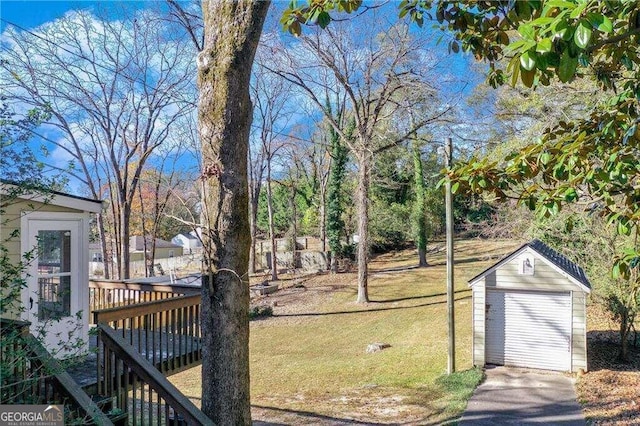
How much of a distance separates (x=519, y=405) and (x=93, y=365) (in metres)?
6.14

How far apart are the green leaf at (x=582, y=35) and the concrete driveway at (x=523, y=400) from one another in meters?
5.85

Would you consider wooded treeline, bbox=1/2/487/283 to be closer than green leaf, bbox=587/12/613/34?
No

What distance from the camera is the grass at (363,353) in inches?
273

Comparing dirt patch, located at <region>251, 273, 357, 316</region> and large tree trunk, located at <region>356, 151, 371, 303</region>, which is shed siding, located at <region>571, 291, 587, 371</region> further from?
dirt patch, located at <region>251, 273, 357, 316</region>

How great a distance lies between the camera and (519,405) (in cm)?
651

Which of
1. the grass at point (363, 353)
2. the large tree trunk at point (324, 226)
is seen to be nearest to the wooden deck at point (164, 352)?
the grass at point (363, 353)

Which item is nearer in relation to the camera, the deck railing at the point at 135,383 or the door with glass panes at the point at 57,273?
the deck railing at the point at 135,383

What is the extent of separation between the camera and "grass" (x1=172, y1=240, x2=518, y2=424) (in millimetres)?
6930

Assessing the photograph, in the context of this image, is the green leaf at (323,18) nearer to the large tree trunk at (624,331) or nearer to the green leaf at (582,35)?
the green leaf at (582,35)

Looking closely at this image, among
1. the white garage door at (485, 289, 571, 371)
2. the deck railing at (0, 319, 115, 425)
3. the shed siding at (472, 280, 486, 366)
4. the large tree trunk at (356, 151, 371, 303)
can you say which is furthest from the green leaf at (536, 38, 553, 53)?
the large tree trunk at (356, 151, 371, 303)

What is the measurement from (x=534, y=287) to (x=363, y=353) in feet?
14.9

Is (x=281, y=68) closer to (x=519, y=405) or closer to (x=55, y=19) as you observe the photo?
(x=55, y=19)

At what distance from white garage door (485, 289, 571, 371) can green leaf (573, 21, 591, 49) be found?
8.08 meters

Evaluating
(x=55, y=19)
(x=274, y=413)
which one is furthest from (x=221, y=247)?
(x=55, y=19)
